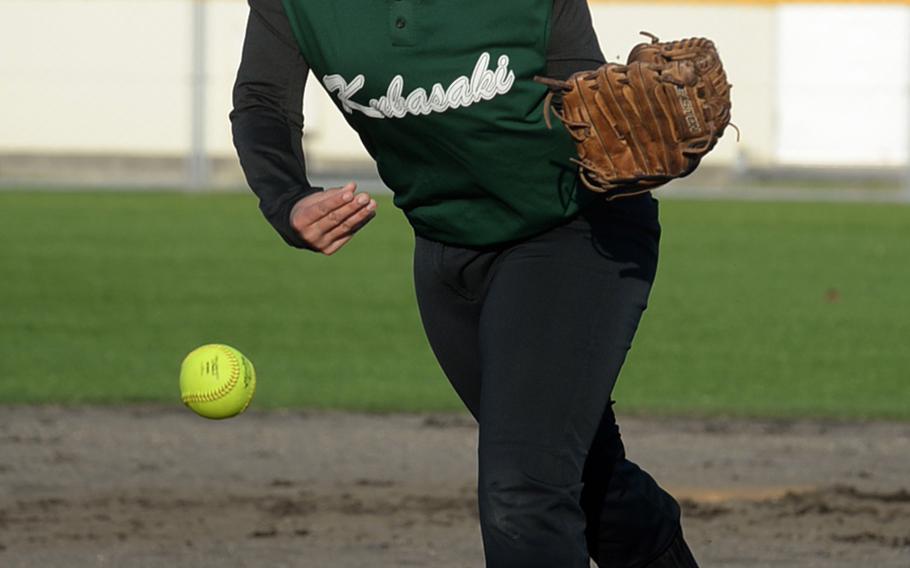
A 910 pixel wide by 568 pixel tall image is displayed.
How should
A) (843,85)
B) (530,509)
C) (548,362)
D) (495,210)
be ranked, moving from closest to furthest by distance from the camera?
(530,509), (548,362), (495,210), (843,85)

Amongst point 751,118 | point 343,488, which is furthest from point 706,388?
point 751,118

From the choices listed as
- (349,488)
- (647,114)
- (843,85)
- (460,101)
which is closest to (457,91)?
(460,101)

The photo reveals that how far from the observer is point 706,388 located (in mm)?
8547

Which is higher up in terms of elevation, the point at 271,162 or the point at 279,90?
the point at 279,90

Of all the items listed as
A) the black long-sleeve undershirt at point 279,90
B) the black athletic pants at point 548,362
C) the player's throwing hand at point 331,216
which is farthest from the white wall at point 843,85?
the player's throwing hand at point 331,216

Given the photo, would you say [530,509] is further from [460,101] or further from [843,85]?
[843,85]

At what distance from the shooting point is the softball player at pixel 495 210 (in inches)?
127

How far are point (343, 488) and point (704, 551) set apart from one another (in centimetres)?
155

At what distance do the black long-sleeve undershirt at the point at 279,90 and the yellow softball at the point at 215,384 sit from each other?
3.82ft

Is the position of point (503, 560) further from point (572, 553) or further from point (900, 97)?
point (900, 97)

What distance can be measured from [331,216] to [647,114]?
0.63 meters

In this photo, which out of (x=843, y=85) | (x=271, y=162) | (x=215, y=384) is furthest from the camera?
(x=843, y=85)

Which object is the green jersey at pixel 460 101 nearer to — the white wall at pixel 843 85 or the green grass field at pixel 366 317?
the green grass field at pixel 366 317

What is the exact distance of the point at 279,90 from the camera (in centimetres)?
368
